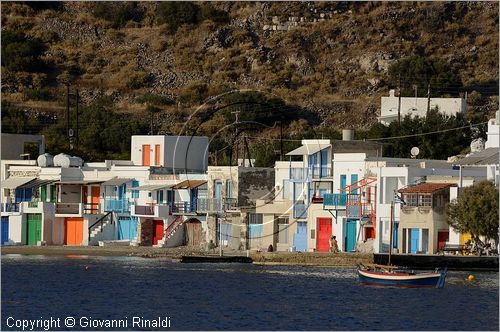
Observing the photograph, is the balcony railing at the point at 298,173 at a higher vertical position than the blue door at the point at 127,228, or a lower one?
higher

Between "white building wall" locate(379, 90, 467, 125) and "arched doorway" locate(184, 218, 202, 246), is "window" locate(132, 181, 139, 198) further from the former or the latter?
"white building wall" locate(379, 90, 467, 125)

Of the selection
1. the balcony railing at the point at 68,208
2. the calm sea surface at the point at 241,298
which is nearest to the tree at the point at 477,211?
the calm sea surface at the point at 241,298

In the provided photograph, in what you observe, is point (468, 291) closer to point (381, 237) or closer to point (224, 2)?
point (381, 237)

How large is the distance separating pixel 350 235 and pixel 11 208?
81.6 feet

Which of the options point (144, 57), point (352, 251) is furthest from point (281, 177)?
point (144, 57)

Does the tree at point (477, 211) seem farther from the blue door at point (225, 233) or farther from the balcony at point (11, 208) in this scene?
the balcony at point (11, 208)

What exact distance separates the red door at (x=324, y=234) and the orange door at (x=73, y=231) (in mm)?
18061

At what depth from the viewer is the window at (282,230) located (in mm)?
96438

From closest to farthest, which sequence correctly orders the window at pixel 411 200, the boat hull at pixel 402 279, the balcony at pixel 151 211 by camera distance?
the boat hull at pixel 402 279 → the window at pixel 411 200 → the balcony at pixel 151 211

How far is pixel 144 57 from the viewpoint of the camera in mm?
Result: 185375

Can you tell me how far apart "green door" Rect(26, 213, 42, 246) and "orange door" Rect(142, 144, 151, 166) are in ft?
29.4

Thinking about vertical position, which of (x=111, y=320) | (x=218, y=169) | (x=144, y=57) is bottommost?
(x=111, y=320)

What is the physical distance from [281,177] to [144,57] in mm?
88846

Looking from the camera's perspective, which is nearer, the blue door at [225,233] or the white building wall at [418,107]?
the blue door at [225,233]
